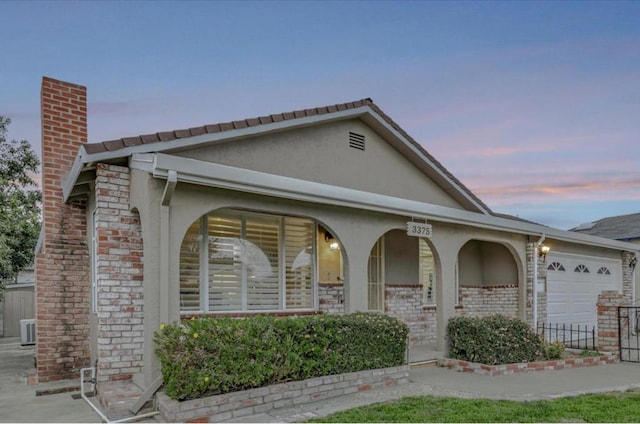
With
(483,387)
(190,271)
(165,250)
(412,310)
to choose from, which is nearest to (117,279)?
(165,250)

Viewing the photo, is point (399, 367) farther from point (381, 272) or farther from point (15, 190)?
point (15, 190)

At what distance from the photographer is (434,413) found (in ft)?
19.3

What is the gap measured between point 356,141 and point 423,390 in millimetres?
5263

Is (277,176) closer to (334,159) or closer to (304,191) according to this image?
(304,191)

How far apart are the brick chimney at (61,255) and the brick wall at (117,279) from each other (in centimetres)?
205

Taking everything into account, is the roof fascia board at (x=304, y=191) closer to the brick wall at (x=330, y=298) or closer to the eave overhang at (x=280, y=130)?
the eave overhang at (x=280, y=130)

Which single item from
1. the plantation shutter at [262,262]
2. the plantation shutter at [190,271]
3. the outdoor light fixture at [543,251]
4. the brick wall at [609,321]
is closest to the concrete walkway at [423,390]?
the brick wall at [609,321]

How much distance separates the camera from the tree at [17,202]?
1730 cm

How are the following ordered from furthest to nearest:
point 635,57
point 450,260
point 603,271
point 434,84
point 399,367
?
point 603,271, point 434,84, point 635,57, point 450,260, point 399,367

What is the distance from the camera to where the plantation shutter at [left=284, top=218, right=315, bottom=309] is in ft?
30.5

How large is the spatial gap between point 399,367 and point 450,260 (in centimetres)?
299

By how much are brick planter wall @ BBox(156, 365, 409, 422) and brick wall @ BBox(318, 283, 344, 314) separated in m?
2.59

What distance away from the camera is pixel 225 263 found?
27.7 feet

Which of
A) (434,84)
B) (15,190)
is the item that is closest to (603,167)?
(434,84)
